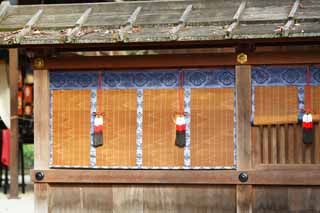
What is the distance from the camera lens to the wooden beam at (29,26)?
980cm

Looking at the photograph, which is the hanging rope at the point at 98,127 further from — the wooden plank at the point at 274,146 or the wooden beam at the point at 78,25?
the wooden plank at the point at 274,146

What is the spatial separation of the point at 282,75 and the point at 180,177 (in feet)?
6.48

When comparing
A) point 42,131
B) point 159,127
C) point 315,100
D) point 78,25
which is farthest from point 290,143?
point 42,131

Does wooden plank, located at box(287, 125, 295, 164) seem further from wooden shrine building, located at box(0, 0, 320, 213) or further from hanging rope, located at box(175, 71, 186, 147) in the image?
hanging rope, located at box(175, 71, 186, 147)

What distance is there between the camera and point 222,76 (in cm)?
1003

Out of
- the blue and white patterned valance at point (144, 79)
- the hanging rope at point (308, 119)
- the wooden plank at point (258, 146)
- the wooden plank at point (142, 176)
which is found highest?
the blue and white patterned valance at point (144, 79)

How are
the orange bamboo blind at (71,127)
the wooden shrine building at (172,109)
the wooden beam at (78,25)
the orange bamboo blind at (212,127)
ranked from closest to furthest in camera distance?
the wooden beam at (78,25), the wooden shrine building at (172,109), the orange bamboo blind at (212,127), the orange bamboo blind at (71,127)

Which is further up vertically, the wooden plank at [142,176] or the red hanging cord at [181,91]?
the red hanging cord at [181,91]

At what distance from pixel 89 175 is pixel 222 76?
2.34 metres

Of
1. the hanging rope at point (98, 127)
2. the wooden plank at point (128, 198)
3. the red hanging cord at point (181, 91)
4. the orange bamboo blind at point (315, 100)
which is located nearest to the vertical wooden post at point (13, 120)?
the hanging rope at point (98, 127)

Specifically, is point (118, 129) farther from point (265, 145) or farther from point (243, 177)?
point (265, 145)

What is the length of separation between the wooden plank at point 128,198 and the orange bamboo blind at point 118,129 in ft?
1.13

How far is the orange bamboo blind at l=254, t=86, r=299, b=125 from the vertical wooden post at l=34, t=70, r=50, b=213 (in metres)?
2.97

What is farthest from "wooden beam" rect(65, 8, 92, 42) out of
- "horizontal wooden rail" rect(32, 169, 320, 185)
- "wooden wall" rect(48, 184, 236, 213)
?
"wooden wall" rect(48, 184, 236, 213)
